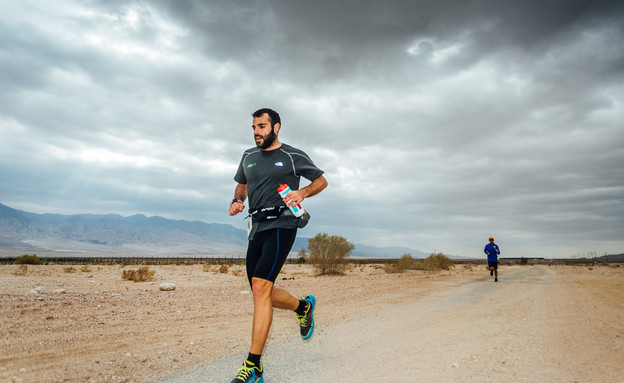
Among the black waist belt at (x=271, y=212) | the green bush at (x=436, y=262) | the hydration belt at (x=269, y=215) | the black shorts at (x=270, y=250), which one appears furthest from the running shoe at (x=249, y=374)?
the green bush at (x=436, y=262)

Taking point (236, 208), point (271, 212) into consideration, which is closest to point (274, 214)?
point (271, 212)

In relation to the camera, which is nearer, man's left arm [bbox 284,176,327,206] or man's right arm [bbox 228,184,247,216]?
man's left arm [bbox 284,176,327,206]

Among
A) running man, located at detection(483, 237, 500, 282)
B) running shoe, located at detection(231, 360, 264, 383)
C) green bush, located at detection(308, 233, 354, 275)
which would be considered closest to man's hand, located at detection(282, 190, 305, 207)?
running shoe, located at detection(231, 360, 264, 383)

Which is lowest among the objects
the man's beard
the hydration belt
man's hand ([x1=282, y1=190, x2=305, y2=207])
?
the hydration belt

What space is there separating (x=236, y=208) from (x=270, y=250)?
2.19ft

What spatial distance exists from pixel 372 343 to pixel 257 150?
9.60 feet

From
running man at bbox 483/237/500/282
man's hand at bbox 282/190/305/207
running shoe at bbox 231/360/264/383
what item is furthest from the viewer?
running man at bbox 483/237/500/282

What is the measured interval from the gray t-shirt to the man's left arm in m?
0.06

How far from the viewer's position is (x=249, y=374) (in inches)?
124

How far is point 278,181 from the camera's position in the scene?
11.8ft

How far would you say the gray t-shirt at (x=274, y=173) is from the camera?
11.8 feet

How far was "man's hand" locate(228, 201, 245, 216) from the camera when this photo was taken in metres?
3.88

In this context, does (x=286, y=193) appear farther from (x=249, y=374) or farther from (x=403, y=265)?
(x=403, y=265)

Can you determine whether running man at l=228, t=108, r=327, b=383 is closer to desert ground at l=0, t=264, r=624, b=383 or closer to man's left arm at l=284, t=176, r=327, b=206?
man's left arm at l=284, t=176, r=327, b=206
